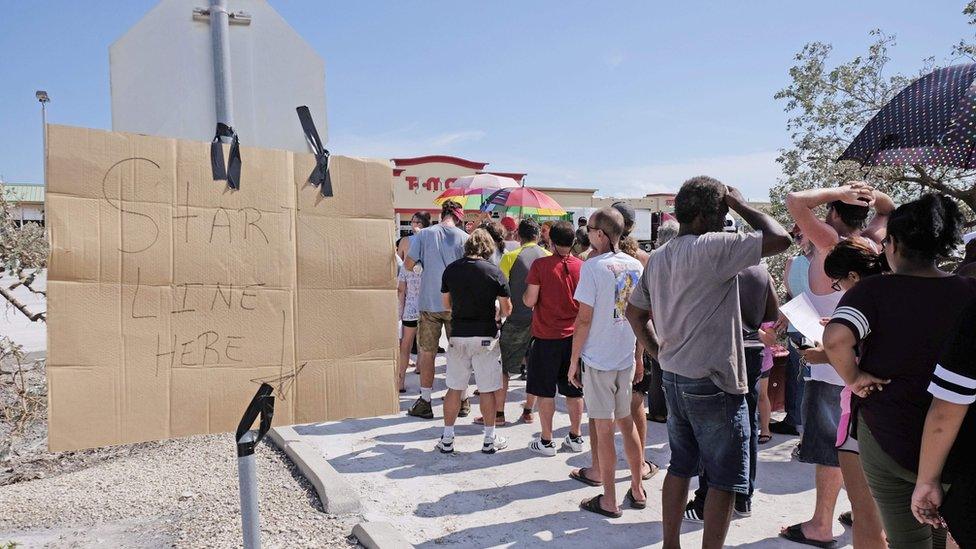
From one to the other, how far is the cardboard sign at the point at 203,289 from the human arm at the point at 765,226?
1.67 m

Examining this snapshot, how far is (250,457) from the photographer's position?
210cm

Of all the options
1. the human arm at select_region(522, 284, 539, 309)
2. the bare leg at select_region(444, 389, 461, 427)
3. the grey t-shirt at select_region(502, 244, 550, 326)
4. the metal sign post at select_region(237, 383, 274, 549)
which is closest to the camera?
the metal sign post at select_region(237, 383, 274, 549)

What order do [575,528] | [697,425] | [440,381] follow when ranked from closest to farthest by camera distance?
1. [697,425]
2. [575,528]
3. [440,381]

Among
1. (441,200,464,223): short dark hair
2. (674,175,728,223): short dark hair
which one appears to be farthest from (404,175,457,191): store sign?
(674,175,728,223): short dark hair

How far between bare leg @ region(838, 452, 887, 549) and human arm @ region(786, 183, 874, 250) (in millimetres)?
1036

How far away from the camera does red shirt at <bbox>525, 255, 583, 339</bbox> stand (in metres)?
5.23

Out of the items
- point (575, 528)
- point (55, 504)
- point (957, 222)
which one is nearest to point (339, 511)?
point (575, 528)

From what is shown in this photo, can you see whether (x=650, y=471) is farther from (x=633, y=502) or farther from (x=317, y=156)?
(x=317, y=156)

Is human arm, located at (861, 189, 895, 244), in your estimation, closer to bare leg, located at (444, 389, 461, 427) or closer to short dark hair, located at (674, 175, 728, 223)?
short dark hair, located at (674, 175, 728, 223)

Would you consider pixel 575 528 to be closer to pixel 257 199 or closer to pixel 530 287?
pixel 530 287

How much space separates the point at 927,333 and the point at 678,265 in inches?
44.8

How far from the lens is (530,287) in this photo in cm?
529

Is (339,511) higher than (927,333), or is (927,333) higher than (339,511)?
(927,333)

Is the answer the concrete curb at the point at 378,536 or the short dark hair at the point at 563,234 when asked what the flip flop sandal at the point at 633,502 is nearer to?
the concrete curb at the point at 378,536
